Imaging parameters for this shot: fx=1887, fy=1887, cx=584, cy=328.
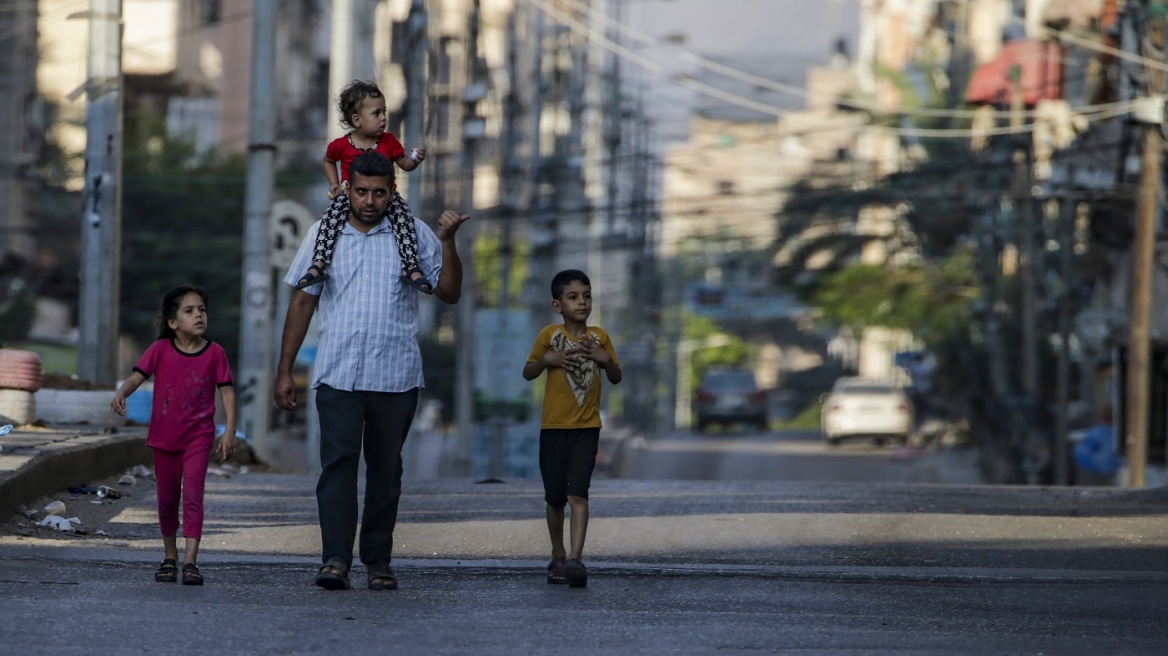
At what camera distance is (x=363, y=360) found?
7777mm

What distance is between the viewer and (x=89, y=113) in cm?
1902

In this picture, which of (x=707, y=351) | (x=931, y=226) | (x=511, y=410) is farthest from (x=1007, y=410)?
(x=707, y=351)

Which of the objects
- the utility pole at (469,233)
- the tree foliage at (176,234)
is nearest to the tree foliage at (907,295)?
the utility pole at (469,233)

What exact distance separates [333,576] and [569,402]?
1404 millimetres

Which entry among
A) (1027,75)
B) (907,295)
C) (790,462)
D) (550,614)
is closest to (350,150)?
(550,614)

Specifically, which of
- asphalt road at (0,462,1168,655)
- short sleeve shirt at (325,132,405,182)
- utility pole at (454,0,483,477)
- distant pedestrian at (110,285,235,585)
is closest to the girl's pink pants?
distant pedestrian at (110,285,235,585)

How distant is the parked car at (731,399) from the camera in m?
59.3

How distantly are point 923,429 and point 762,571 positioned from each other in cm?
4238

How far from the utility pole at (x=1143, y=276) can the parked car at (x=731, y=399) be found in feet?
101

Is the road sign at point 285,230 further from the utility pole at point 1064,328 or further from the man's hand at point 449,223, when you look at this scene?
the utility pole at point 1064,328

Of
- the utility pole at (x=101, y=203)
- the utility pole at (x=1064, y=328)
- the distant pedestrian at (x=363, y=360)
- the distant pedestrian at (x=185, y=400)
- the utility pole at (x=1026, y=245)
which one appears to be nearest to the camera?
the distant pedestrian at (x=363, y=360)

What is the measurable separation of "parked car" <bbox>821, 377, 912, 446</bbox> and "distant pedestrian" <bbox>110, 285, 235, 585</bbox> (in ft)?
134

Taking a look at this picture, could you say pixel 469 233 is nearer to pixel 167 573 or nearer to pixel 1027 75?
pixel 1027 75

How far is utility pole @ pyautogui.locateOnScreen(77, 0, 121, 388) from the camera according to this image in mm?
18703
